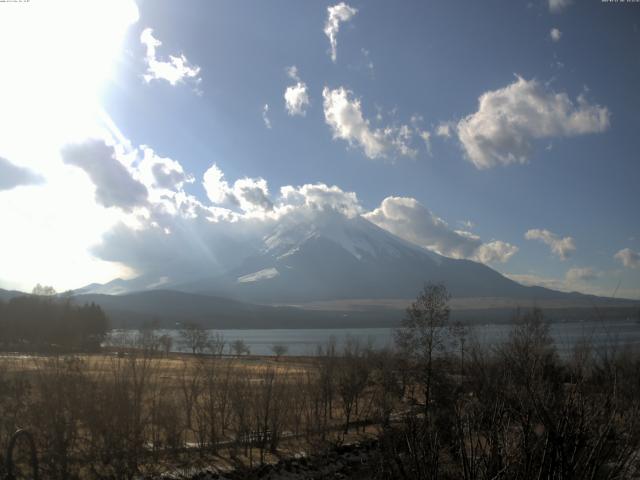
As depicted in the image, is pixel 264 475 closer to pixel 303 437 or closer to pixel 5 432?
pixel 303 437

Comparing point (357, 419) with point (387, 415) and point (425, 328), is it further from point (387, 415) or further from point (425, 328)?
point (387, 415)

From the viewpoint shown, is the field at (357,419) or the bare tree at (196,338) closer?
the field at (357,419)

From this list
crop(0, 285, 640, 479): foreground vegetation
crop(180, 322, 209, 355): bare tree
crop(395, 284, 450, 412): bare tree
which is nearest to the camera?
crop(0, 285, 640, 479): foreground vegetation

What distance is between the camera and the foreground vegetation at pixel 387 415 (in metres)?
6.57

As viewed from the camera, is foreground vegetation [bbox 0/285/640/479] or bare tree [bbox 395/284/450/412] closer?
foreground vegetation [bbox 0/285/640/479]

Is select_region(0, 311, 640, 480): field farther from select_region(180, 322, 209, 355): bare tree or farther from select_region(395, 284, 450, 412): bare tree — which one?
select_region(180, 322, 209, 355): bare tree

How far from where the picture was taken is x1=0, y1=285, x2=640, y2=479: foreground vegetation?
657 centimetres

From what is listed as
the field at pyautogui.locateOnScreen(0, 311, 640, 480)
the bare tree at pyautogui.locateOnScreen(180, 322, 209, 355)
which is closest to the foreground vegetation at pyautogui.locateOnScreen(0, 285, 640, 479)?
the field at pyautogui.locateOnScreen(0, 311, 640, 480)

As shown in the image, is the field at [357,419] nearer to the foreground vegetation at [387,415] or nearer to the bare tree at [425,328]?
the foreground vegetation at [387,415]

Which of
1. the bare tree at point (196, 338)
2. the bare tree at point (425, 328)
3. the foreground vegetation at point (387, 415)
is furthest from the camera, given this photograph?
the bare tree at point (196, 338)

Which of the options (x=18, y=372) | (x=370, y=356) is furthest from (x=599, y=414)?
(x=370, y=356)

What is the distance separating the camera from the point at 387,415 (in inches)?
987

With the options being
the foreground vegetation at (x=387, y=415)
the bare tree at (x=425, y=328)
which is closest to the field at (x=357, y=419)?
the foreground vegetation at (x=387, y=415)

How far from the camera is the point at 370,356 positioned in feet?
165
